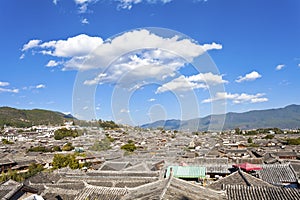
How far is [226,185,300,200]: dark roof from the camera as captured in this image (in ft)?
24.4

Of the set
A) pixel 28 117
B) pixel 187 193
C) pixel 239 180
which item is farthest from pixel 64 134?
pixel 187 193

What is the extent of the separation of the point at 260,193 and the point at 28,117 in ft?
413

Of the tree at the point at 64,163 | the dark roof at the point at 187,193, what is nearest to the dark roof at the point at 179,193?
the dark roof at the point at 187,193

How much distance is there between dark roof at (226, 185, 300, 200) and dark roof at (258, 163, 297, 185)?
715 cm

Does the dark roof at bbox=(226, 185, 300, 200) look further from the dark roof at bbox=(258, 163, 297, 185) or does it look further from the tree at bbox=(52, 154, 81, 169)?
the tree at bbox=(52, 154, 81, 169)

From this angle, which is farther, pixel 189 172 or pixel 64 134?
pixel 64 134

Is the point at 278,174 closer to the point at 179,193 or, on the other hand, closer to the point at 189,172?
the point at 189,172

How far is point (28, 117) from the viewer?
4786 inches

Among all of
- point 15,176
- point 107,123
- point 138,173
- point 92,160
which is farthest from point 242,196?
point 107,123

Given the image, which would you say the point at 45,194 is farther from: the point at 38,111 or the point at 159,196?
the point at 38,111

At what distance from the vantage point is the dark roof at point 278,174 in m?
14.3

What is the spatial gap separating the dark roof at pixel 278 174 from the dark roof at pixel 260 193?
23.5 feet

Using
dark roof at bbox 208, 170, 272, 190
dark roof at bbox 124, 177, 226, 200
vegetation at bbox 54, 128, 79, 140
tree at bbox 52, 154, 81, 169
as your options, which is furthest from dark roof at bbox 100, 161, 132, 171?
vegetation at bbox 54, 128, 79, 140

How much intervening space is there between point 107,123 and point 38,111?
168 ft
